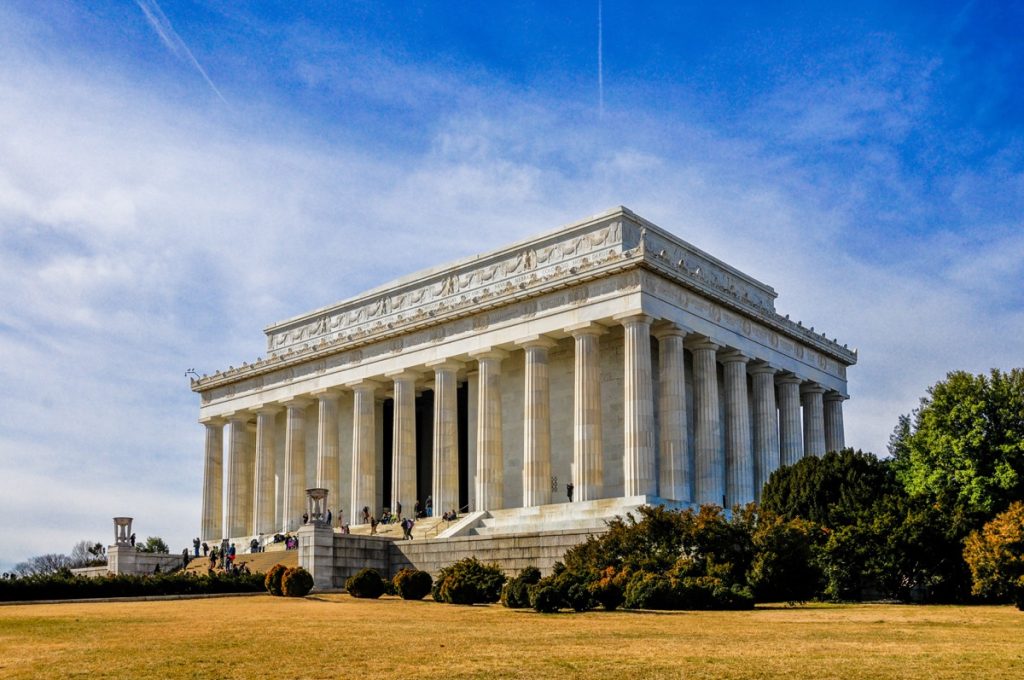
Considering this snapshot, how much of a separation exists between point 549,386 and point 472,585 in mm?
23450

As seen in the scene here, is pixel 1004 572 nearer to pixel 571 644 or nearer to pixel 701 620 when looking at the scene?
pixel 701 620

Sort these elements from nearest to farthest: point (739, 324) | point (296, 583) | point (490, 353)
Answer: point (296, 583), point (490, 353), point (739, 324)

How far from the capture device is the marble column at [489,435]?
57.4 meters

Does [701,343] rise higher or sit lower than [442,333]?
lower

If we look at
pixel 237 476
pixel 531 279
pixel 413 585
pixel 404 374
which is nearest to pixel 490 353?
pixel 531 279

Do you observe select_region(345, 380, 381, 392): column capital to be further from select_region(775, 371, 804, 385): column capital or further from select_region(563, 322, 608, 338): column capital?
select_region(775, 371, 804, 385): column capital

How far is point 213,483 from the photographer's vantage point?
252ft

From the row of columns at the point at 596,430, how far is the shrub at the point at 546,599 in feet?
63.8

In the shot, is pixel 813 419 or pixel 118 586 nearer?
pixel 118 586

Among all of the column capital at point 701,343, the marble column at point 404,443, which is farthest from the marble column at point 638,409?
the marble column at point 404,443

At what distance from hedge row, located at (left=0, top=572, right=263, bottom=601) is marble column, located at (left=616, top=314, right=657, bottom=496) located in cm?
1756

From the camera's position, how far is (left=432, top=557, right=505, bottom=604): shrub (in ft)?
121

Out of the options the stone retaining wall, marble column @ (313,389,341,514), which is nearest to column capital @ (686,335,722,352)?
the stone retaining wall

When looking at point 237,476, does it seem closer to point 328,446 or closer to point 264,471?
point 264,471
